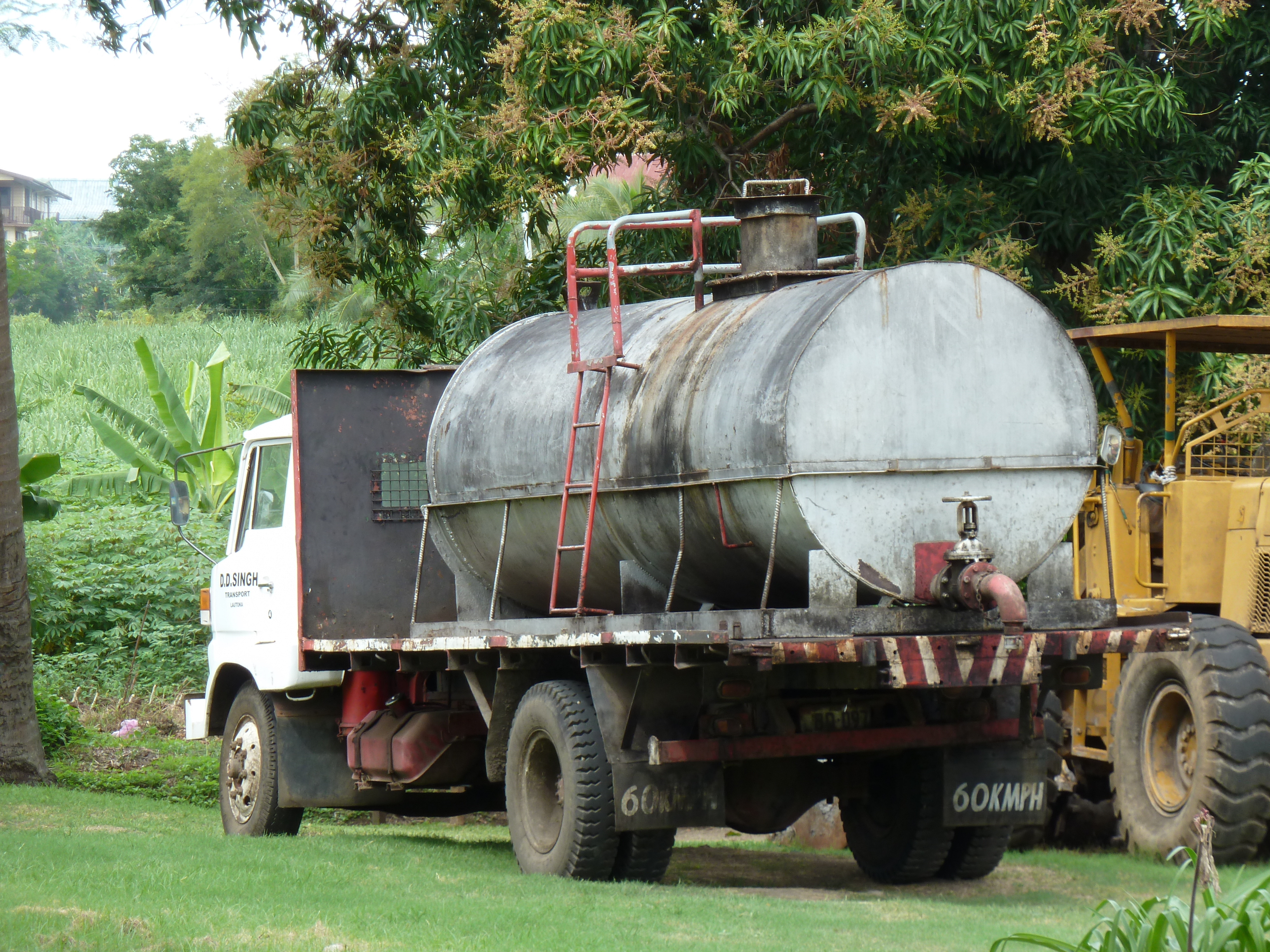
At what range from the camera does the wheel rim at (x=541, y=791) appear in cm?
877

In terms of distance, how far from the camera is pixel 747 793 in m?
8.82

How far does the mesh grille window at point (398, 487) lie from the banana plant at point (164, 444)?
32.2 ft

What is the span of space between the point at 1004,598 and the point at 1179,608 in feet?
12.7

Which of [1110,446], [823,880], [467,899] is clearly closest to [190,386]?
[823,880]

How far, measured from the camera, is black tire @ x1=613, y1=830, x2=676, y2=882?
841cm

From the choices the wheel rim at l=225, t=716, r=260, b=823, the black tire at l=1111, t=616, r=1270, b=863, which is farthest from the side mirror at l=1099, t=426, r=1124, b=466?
the wheel rim at l=225, t=716, r=260, b=823

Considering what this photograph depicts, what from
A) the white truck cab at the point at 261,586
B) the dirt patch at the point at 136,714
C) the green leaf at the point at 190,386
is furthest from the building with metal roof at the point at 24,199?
the white truck cab at the point at 261,586

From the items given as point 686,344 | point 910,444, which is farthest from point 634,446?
point 910,444

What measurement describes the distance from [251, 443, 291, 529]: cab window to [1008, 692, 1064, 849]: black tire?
509cm

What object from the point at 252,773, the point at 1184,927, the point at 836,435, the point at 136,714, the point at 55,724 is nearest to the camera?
the point at 1184,927

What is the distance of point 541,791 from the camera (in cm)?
889

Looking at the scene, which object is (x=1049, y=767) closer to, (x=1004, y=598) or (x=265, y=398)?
(x=1004, y=598)

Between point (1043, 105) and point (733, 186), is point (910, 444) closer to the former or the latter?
point (1043, 105)

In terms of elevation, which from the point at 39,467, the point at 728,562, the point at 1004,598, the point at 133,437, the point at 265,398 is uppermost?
the point at 265,398
